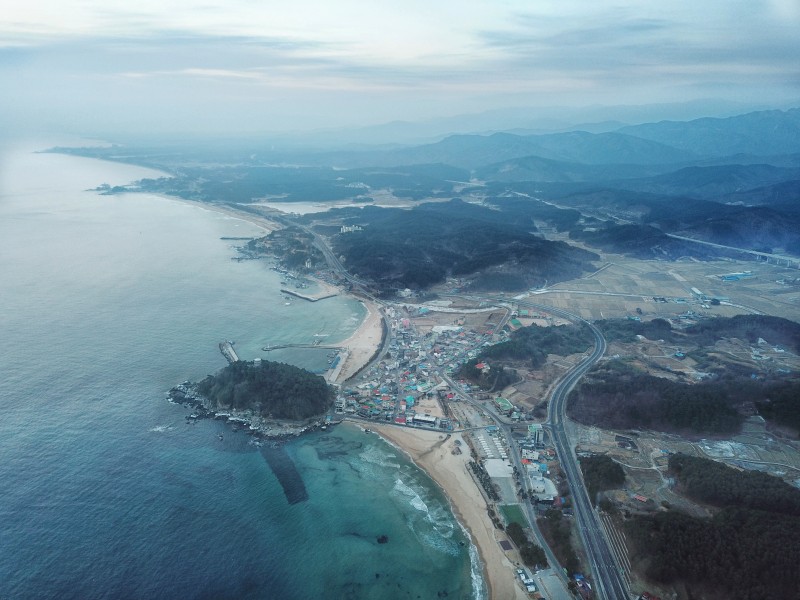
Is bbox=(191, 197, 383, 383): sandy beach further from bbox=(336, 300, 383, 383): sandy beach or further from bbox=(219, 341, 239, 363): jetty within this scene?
bbox=(219, 341, 239, 363): jetty

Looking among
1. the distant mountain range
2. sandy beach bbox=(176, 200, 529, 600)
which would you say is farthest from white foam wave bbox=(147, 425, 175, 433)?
the distant mountain range

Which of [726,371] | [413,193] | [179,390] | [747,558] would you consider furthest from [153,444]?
[413,193]

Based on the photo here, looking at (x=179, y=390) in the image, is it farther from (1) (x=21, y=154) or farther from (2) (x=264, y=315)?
(1) (x=21, y=154)

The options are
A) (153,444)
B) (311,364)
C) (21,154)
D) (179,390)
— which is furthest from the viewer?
(21,154)

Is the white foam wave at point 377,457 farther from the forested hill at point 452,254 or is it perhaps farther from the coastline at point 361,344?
the forested hill at point 452,254

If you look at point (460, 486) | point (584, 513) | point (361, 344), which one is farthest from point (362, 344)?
point (584, 513)

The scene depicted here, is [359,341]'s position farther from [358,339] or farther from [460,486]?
[460,486]

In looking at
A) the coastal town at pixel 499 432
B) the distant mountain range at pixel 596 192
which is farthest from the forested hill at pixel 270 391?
the distant mountain range at pixel 596 192
